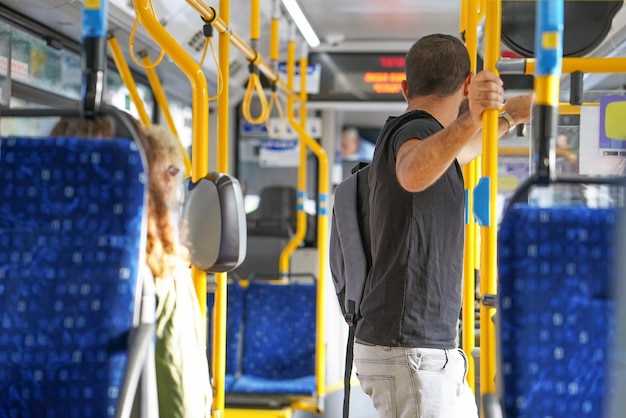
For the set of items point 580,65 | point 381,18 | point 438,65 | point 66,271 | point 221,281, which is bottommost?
point 221,281

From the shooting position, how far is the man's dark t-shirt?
8.36 feet

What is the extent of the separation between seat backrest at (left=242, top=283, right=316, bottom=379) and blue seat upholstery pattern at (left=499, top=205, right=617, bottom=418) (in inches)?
226

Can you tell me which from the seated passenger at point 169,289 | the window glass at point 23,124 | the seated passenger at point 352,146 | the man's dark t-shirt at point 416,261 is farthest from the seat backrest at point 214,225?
the seated passenger at point 352,146

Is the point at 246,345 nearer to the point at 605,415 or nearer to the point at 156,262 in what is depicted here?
the point at 156,262

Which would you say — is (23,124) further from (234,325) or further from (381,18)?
(381,18)

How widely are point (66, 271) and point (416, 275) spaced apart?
3.62ft

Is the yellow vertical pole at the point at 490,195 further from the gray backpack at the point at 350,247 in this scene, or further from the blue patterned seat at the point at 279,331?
the blue patterned seat at the point at 279,331

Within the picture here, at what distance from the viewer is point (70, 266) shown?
174 centimetres

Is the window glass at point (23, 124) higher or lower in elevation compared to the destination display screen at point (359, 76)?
lower

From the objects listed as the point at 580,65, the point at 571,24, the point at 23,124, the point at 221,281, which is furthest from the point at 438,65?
the point at 23,124

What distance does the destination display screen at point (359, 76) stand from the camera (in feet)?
26.9

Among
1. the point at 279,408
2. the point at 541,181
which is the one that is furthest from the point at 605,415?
the point at 279,408

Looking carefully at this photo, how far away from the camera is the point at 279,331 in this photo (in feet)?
24.1

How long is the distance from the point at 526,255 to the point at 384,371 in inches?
42.4
